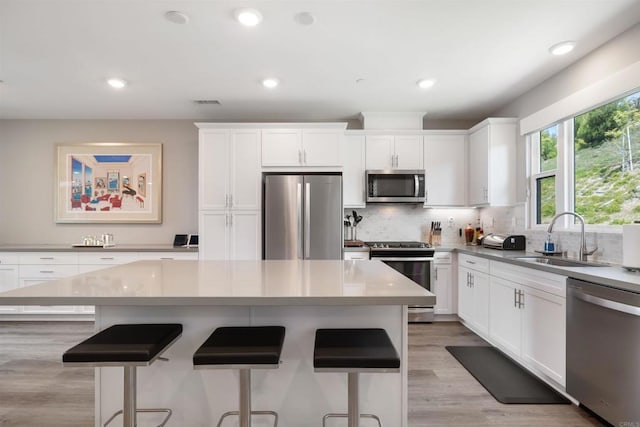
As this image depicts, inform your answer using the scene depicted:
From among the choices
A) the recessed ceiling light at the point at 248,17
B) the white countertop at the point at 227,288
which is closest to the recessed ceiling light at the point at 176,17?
the recessed ceiling light at the point at 248,17

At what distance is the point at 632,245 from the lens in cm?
197

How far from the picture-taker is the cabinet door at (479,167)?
12.2 feet

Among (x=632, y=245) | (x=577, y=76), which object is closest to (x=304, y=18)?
(x=577, y=76)

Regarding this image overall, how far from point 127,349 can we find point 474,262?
3.21m

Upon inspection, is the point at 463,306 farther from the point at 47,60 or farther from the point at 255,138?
the point at 47,60

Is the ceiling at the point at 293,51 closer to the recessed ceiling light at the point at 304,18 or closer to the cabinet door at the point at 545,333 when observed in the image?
the recessed ceiling light at the point at 304,18

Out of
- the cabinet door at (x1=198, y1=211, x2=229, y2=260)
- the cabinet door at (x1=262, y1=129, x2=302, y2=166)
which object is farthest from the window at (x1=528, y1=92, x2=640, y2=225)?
the cabinet door at (x1=198, y1=211, x2=229, y2=260)

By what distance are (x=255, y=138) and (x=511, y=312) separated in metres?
3.20

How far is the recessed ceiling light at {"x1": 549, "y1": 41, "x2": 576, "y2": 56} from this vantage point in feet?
8.17

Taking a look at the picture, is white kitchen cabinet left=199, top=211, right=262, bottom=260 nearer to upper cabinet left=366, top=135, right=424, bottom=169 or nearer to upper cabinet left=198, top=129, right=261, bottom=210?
upper cabinet left=198, top=129, right=261, bottom=210

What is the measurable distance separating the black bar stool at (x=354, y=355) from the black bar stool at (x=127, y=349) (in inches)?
26.0

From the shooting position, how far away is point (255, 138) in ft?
13.1

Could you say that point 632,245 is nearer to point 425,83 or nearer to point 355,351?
point 355,351

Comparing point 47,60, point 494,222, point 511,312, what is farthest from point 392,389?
point 47,60
